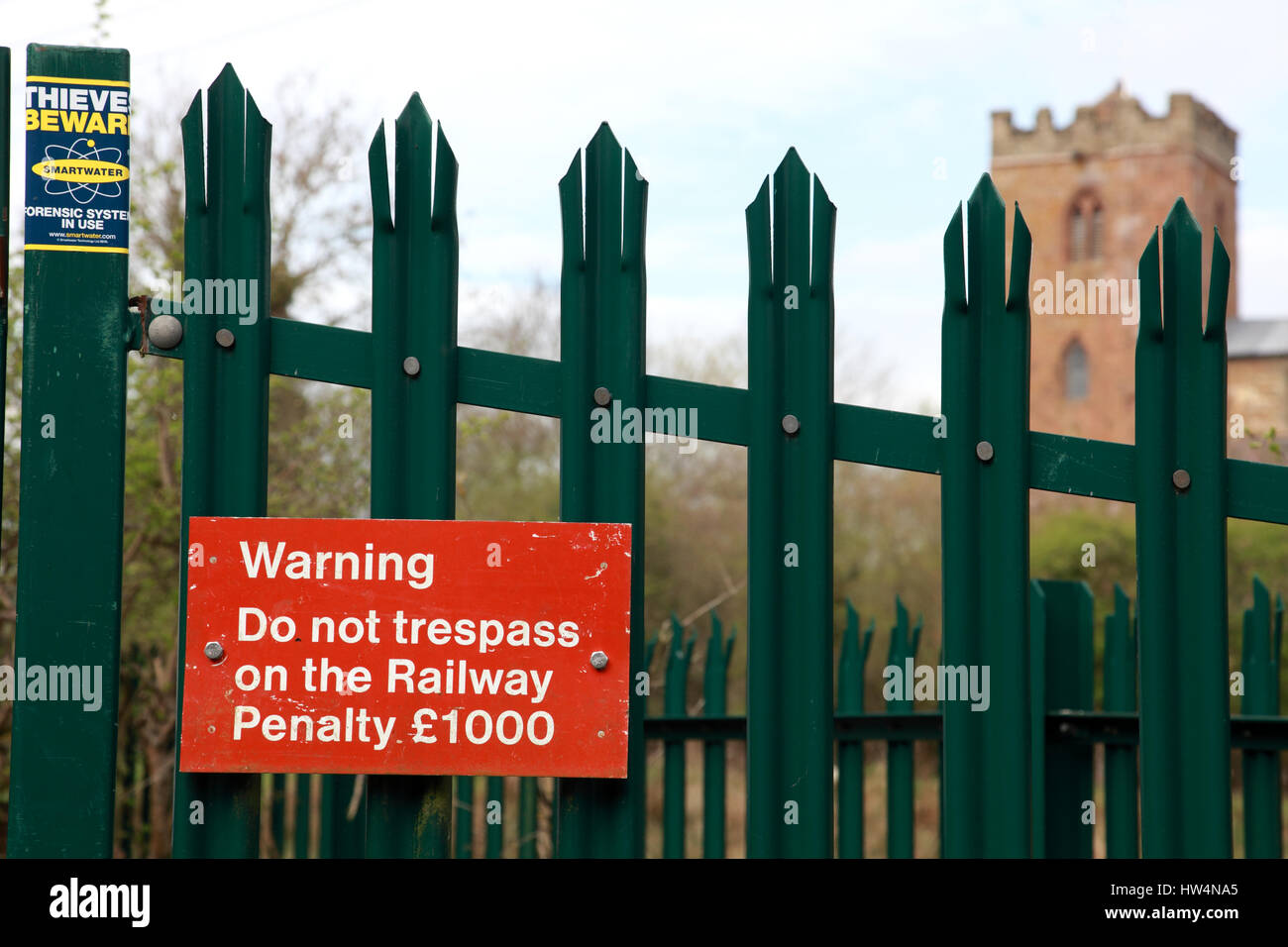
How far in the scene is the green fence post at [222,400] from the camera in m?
2.69

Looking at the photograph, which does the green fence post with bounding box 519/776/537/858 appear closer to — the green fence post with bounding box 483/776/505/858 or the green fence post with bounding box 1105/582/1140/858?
the green fence post with bounding box 483/776/505/858

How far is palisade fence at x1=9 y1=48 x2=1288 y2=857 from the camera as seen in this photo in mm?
2680

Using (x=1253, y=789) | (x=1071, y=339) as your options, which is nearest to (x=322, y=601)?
(x=1253, y=789)

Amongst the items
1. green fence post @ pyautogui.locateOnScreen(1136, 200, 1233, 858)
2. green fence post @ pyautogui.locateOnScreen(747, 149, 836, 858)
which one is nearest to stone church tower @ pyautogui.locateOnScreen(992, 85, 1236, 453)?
green fence post @ pyautogui.locateOnScreen(1136, 200, 1233, 858)

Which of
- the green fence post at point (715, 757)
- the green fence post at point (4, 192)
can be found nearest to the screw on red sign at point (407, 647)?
the green fence post at point (4, 192)

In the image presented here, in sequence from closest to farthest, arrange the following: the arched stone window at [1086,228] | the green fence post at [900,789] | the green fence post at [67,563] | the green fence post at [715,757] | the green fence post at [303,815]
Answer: the green fence post at [67,563], the green fence post at [900,789], the green fence post at [715,757], the green fence post at [303,815], the arched stone window at [1086,228]

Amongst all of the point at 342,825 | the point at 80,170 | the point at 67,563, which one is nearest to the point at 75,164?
the point at 80,170

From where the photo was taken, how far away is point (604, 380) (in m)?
2.69

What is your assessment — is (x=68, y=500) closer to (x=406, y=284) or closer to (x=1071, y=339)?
(x=406, y=284)

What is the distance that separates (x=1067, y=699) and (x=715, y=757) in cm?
143

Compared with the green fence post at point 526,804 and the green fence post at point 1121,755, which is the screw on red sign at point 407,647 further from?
the green fence post at point 526,804

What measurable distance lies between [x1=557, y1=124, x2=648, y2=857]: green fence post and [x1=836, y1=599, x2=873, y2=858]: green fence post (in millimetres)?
2387

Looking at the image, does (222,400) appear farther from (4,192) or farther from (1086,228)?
(1086,228)

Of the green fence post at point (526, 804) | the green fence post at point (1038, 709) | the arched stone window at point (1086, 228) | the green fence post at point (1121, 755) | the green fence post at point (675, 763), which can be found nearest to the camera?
the green fence post at point (1038, 709)
